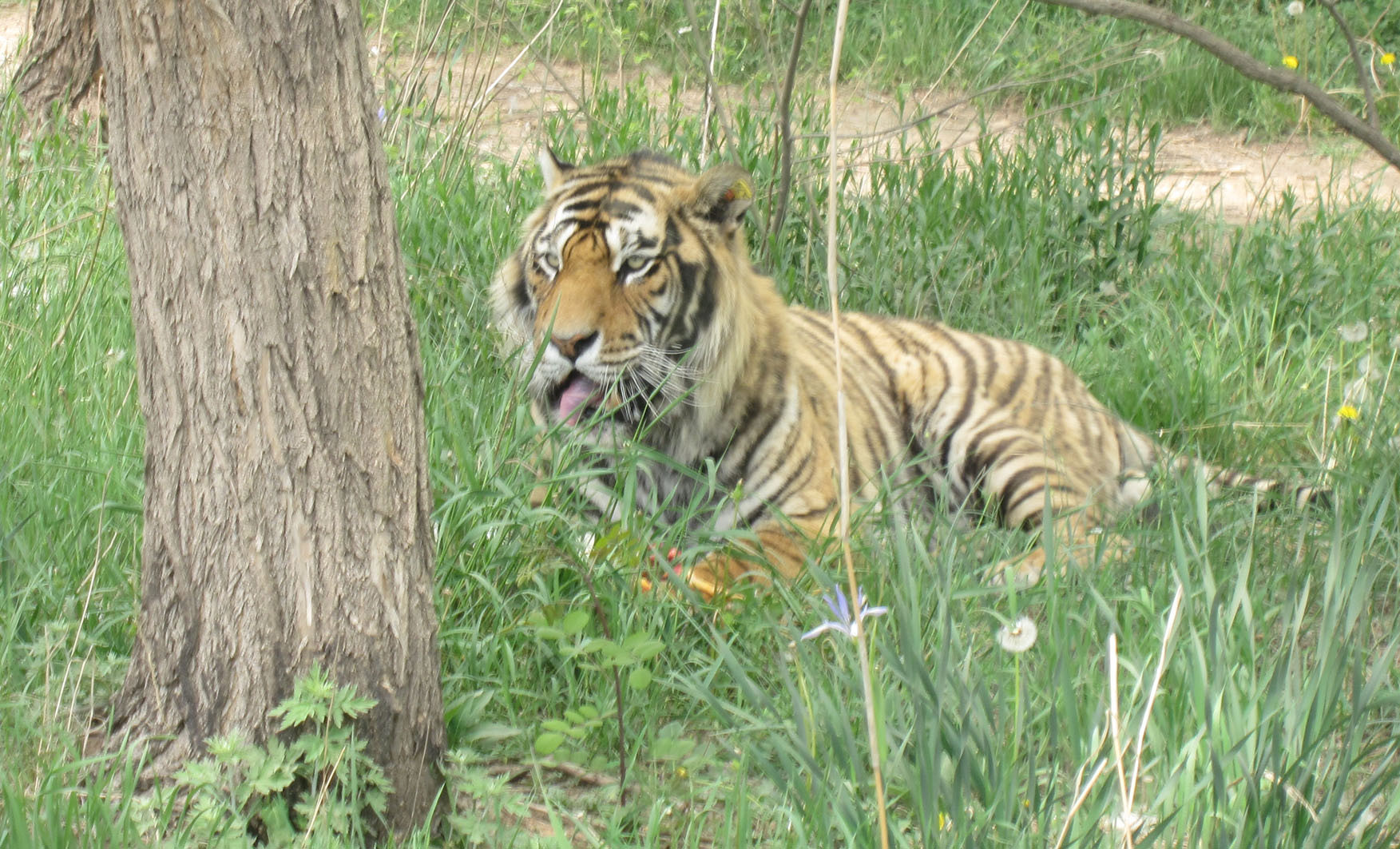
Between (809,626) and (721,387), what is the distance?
108cm

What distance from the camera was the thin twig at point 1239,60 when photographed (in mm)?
2475

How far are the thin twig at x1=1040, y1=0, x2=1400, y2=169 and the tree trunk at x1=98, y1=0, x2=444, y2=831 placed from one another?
131 centimetres

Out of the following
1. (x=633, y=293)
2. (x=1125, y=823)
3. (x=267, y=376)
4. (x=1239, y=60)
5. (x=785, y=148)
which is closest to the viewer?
(x=1125, y=823)

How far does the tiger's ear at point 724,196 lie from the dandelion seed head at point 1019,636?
1.73 meters

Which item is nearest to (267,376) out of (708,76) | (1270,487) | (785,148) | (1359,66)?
(1359,66)

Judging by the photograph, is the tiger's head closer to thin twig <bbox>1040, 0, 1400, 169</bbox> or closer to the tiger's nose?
the tiger's nose

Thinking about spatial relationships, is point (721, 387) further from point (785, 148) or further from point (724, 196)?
point (785, 148)

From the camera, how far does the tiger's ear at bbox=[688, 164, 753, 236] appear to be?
3.53 m

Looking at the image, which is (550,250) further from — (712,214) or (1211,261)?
(1211,261)

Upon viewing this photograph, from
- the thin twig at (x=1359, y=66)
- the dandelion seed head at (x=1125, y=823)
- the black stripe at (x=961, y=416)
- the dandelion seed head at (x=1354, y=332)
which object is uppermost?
the thin twig at (x=1359, y=66)

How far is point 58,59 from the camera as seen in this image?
541 cm


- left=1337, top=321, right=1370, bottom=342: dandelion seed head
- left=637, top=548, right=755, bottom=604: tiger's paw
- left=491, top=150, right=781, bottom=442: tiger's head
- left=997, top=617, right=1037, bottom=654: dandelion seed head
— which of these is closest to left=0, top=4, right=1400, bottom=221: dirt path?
left=1337, top=321, right=1370, bottom=342: dandelion seed head

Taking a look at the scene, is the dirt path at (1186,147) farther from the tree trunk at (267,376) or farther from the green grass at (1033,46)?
the tree trunk at (267,376)

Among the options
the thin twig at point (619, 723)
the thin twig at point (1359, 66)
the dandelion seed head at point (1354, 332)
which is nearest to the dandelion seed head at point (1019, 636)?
the thin twig at point (619, 723)
